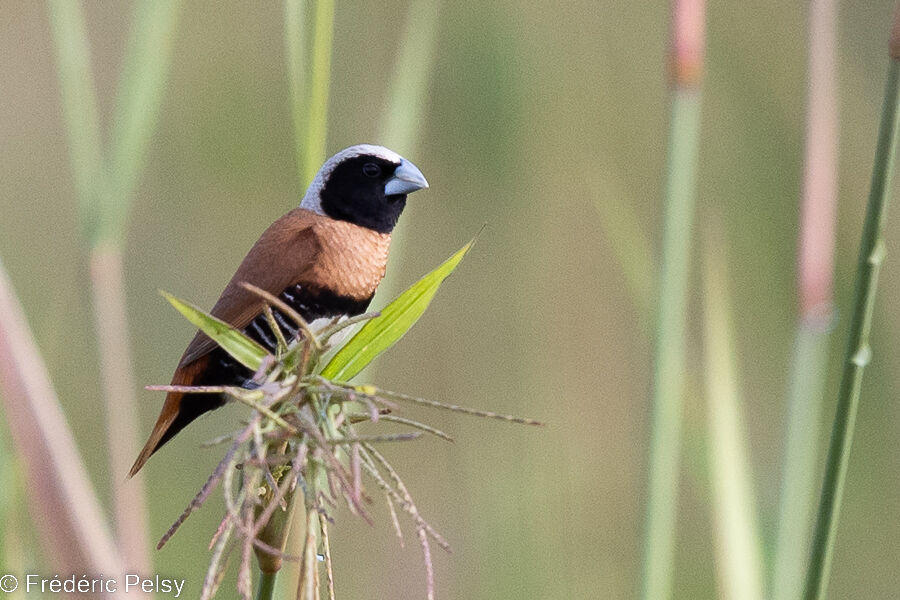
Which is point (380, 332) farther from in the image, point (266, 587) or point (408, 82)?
point (408, 82)

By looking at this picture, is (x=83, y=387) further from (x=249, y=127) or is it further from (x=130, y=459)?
(x=130, y=459)

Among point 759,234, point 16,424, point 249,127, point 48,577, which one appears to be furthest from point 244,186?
point 16,424

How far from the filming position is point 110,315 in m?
0.89

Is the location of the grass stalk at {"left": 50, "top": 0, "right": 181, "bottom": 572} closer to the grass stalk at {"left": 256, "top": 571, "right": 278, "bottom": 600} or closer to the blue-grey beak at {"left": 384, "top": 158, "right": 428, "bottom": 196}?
the grass stalk at {"left": 256, "top": 571, "right": 278, "bottom": 600}

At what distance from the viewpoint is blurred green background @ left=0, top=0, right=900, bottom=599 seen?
2.25 m

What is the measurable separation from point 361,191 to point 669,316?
63 cm

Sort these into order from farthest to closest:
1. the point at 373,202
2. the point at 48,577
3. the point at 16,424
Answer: the point at 373,202 → the point at 48,577 → the point at 16,424

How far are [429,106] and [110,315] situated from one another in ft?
5.45

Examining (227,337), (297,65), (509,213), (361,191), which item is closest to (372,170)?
(361,191)

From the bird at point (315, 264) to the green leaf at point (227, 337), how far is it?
308mm

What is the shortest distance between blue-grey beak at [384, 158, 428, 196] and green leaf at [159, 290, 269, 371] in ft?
1.83

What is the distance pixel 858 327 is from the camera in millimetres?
653

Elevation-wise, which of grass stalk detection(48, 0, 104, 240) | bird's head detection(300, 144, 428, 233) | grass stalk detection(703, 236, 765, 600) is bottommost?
grass stalk detection(703, 236, 765, 600)

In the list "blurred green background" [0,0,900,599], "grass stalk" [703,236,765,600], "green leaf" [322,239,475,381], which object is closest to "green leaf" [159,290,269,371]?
"green leaf" [322,239,475,381]
